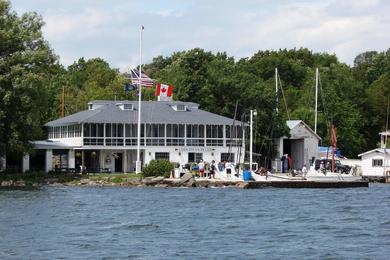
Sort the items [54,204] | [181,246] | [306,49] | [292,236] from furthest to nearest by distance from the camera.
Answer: [306,49] → [54,204] → [292,236] → [181,246]

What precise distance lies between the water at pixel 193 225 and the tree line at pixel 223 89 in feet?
44.7

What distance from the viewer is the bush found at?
8488 centimetres

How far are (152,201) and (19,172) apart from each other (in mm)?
29131

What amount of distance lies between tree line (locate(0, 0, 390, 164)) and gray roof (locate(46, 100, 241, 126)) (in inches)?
131

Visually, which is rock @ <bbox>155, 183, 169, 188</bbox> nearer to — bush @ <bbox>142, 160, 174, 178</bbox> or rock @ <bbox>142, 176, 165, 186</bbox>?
rock @ <bbox>142, 176, 165, 186</bbox>

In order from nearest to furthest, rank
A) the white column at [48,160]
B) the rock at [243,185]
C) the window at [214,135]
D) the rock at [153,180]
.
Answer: the rock at [243,185] → the rock at [153,180] → the white column at [48,160] → the window at [214,135]

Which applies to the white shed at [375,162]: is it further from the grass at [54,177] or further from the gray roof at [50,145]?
the gray roof at [50,145]

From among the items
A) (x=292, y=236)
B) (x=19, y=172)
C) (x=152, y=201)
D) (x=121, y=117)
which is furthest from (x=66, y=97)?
(x=292, y=236)

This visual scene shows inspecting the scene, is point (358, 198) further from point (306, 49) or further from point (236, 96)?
point (306, 49)

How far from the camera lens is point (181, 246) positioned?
124ft

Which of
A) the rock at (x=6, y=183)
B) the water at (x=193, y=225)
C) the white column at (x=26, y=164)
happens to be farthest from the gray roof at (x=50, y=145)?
the water at (x=193, y=225)

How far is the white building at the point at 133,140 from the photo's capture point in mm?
94625

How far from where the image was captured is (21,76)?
8075 cm

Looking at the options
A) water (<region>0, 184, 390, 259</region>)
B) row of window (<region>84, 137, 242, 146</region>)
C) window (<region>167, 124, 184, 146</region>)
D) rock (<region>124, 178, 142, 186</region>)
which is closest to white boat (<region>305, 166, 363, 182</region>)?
water (<region>0, 184, 390, 259</region>)
